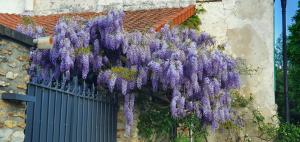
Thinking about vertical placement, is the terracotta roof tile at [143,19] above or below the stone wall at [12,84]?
above

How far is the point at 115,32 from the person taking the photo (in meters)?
8.12

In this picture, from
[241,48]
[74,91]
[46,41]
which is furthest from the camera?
[241,48]

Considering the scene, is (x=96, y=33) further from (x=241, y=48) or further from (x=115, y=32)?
(x=241, y=48)

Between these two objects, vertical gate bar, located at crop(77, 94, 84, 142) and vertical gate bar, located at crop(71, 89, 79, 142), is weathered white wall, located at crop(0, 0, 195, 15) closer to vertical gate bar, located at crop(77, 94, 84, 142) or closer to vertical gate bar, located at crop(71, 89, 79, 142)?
vertical gate bar, located at crop(77, 94, 84, 142)

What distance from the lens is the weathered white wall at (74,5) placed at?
1212cm

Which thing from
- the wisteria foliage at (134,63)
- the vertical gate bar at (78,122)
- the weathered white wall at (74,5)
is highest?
the weathered white wall at (74,5)

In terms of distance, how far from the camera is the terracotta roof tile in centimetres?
981

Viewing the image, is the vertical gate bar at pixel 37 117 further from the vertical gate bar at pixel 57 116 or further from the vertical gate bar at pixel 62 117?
the vertical gate bar at pixel 62 117

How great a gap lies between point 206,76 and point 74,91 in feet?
9.60

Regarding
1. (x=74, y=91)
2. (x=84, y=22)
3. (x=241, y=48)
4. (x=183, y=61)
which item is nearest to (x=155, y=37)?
(x=183, y=61)

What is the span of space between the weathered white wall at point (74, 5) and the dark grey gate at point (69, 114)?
16.0ft

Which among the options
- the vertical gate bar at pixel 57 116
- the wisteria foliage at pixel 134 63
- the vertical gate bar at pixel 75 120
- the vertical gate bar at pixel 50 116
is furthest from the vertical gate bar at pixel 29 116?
the wisteria foliage at pixel 134 63

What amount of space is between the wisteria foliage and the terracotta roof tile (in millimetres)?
1114

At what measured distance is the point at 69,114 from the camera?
6352 mm
